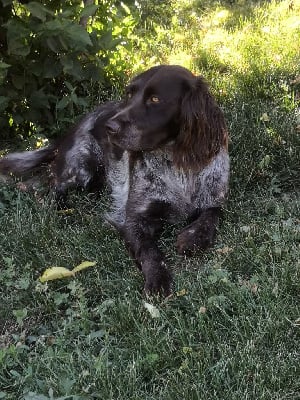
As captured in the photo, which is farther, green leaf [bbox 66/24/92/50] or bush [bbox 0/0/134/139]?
bush [bbox 0/0/134/139]

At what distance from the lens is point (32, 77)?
16.9 ft

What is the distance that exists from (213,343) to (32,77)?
3.23 metres

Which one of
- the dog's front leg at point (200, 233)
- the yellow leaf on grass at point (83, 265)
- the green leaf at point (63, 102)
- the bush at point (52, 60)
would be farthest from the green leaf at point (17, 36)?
the yellow leaf on grass at point (83, 265)

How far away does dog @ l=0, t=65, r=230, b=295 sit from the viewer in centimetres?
372

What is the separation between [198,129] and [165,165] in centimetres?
41

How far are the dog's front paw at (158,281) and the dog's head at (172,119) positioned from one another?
0.84 m

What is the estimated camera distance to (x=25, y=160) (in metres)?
4.97

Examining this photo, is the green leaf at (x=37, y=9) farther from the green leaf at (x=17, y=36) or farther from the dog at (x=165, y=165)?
the dog at (x=165, y=165)

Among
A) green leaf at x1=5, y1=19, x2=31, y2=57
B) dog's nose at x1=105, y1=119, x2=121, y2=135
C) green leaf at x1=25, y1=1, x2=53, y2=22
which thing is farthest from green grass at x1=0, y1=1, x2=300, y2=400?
green leaf at x1=25, y1=1, x2=53, y2=22

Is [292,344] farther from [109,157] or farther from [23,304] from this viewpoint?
[109,157]

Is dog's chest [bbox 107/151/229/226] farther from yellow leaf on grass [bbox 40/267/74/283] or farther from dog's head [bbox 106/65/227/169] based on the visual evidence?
yellow leaf on grass [bbox 40/267/74/283]

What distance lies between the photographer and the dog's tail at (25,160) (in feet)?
16.1

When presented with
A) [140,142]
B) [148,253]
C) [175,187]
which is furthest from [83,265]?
[175,187]

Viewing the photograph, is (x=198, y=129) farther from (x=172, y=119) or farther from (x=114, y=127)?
(x=114, y=127)
